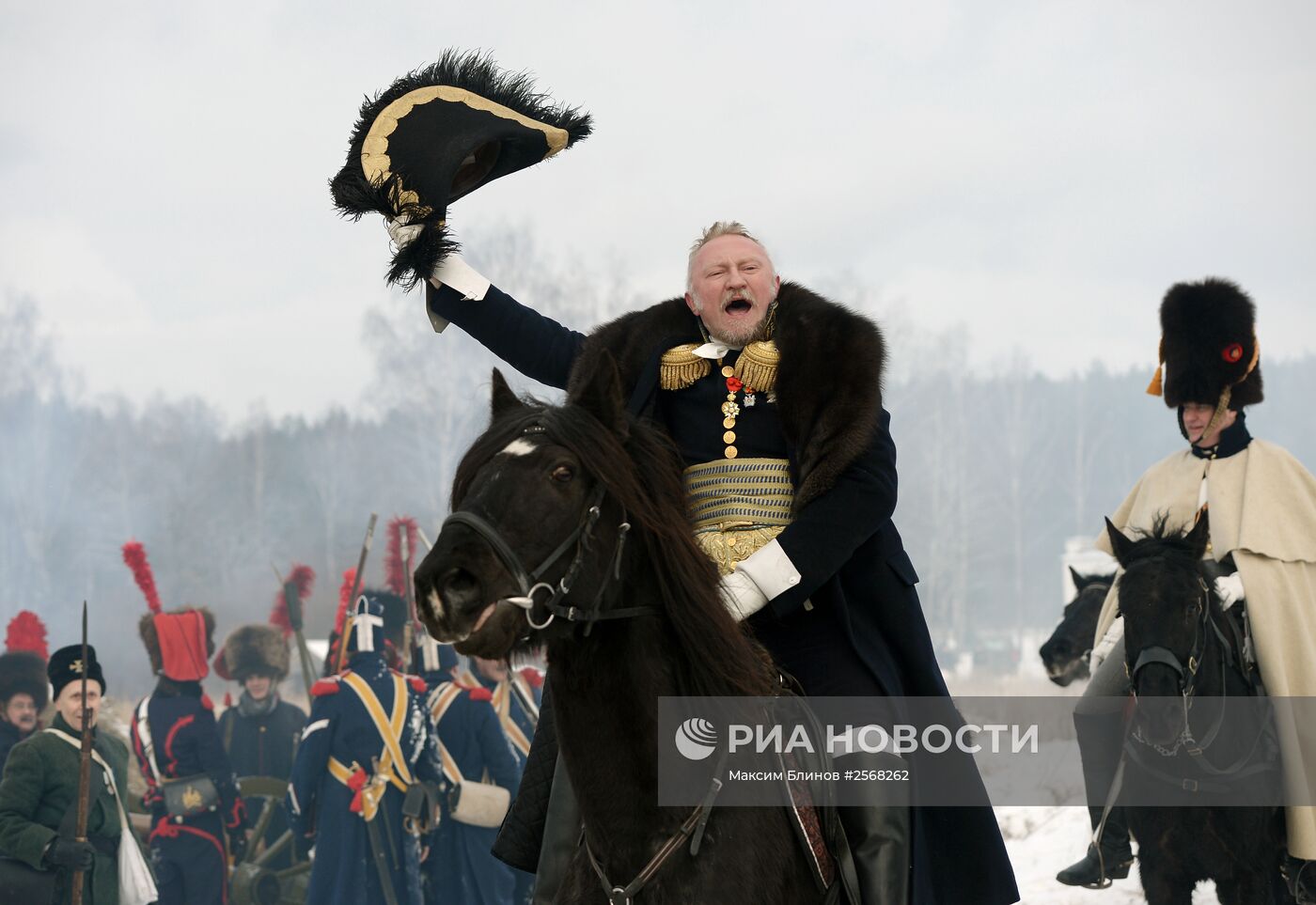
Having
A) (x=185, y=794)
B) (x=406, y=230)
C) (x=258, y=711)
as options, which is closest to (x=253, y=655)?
(x=258, y=711)

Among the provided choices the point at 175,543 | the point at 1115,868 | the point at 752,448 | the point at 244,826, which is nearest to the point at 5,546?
the point at 175,543

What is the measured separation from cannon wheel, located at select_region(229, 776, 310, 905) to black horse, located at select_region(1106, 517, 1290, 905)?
6305 mm

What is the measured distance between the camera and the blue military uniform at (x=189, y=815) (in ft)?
35.6

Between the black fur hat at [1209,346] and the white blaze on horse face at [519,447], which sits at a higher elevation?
the black fur hat at [1209,346]

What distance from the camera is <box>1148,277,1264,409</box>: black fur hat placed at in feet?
26.1

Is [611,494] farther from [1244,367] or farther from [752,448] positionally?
[1244,367]

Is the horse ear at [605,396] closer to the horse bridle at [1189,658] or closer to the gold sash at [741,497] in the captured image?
the gold sash at [741,497]

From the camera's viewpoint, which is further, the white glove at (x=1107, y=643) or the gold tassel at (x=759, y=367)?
the white glove at (x=1107, y=643)

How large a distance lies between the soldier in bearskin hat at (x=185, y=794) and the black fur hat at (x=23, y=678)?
913 mm

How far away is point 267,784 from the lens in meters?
12.3

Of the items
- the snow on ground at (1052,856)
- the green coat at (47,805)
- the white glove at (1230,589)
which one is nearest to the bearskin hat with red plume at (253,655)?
the green coat at (47,805)

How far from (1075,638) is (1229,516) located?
3735mm

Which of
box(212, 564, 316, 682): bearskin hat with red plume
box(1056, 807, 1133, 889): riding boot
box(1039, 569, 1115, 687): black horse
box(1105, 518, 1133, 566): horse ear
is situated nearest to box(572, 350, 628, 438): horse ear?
box(1105, 518, 1133, 566): horse ear

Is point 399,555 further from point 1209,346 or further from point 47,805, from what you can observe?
point 1209,346
